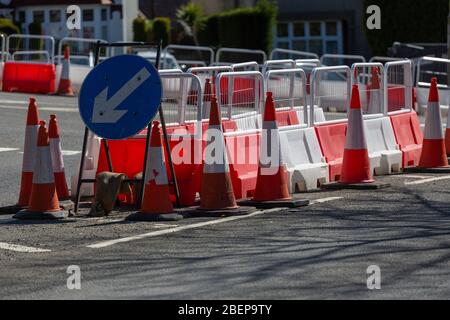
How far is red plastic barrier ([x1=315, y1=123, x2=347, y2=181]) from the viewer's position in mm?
13758

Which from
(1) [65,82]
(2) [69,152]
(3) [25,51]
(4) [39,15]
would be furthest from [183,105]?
(4) [39,15]

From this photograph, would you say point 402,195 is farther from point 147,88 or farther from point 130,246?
point 130,246

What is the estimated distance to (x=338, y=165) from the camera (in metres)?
13.9

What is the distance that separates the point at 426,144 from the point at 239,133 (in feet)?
10.6

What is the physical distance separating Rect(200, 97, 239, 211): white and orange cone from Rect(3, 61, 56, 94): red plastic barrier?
19.8 metres

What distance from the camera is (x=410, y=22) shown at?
44812mm

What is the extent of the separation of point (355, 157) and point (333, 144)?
0.77 m

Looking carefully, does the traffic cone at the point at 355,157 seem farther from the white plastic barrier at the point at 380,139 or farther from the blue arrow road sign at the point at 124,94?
the blue arrow road sign at the point at 124,94

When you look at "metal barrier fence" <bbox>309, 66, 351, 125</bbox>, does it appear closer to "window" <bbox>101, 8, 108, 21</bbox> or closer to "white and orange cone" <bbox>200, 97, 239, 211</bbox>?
"white and orange cone" <bbox>200, 97, 239, 211</bbox>

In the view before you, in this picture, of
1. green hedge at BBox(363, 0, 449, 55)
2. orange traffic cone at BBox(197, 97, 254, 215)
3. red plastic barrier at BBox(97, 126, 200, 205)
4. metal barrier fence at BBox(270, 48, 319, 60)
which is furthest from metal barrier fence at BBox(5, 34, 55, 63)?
orange traffic cone at BBox(197, 97, 254, 215)

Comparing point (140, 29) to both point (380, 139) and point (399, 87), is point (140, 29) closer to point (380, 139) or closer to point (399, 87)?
point (399, 87)

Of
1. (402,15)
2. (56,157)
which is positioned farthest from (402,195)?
(402,15)

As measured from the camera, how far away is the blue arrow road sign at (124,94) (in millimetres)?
11312
